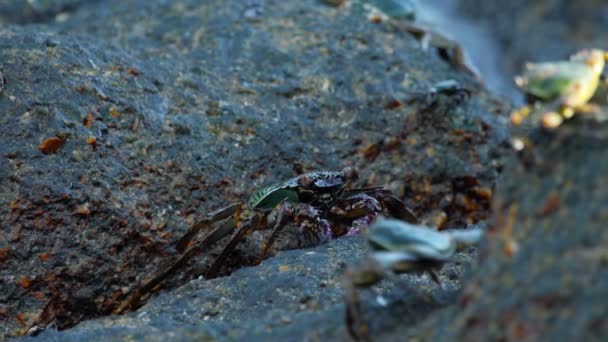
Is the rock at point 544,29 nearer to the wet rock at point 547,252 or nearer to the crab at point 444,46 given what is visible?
the crab at point 444,46

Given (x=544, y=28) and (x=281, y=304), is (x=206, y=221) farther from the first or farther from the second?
(x=544, y=28)

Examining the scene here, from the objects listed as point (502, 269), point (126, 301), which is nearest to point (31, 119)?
point (126, 301)

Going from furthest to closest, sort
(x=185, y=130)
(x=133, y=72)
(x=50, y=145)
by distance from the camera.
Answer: (x=133, y=72) < (x=185, y=130) < (x=50, y=145)

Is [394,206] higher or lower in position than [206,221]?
higher

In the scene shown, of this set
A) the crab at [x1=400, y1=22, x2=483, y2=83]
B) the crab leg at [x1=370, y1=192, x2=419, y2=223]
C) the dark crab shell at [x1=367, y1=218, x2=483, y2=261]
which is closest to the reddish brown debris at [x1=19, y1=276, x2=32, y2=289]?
the crab leg at [x1=370, y1=192, x2=419, y2=223]

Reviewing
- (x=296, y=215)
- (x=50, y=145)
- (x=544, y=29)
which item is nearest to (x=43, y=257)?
(x=50, y=145)

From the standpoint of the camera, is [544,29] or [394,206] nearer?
[394,206]

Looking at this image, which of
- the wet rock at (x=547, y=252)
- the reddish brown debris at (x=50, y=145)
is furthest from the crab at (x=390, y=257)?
the reddish brown debris at (x=50, y=145)
